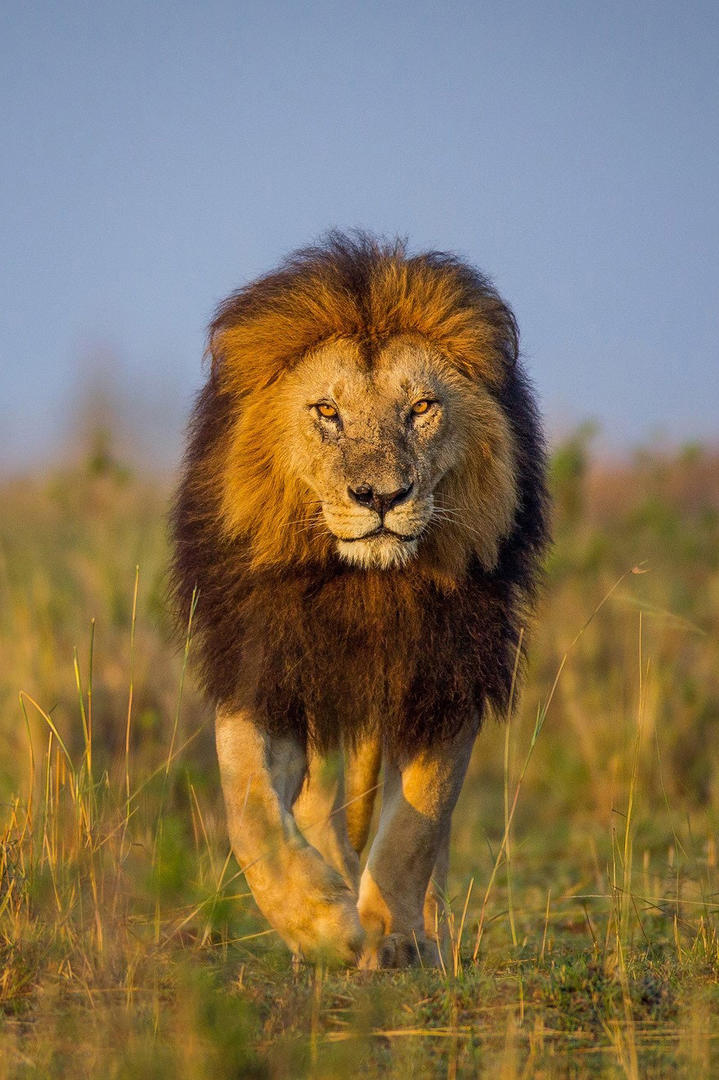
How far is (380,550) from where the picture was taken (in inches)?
151

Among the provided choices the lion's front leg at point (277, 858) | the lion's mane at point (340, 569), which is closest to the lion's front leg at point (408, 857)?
the lion's mane at point (340, 569)

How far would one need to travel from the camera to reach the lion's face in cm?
382

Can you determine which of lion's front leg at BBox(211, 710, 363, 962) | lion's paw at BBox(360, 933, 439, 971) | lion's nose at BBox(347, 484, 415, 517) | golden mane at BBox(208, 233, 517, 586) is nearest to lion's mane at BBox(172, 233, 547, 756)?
golden mane at BBox(208, 233, 517, 586)

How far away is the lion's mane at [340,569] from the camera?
411 cm

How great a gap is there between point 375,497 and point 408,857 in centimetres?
111

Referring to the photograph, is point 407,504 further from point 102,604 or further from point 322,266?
point 102,604

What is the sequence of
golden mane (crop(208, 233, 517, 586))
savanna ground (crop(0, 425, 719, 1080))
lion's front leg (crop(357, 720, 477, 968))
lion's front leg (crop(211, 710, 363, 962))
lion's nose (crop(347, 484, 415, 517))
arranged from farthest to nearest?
1. golden mane (crop(208, 233, 517, 586))
2. lion's front leg (crop(357, 720, 477, 968))
3. lion's nose (crop(347, 484, 415, 517))
4. lion's front leg (crop(211, 710, 363, 962))
5. savanna ground (crop(0, 425, 719, 1080))

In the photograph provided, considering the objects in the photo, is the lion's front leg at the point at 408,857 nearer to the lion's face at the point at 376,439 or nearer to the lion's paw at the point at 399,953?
the lion's paw at the point at 399,953

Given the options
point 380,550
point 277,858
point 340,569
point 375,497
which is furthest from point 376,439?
point 277,858

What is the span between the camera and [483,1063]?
2877 millimetres

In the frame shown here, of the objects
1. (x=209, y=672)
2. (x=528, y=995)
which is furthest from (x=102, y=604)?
(x=528, y=995)

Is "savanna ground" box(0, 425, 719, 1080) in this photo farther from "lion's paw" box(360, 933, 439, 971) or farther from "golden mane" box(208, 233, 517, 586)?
"golden mane" box(208, 233, 517, 586)

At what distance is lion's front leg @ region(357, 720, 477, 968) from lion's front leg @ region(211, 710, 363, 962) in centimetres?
33

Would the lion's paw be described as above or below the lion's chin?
below
